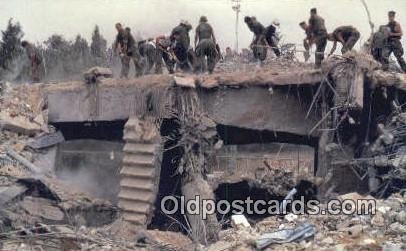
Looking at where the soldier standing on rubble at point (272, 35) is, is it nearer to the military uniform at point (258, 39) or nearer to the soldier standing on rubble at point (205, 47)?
the military uniform at point (258, 39)

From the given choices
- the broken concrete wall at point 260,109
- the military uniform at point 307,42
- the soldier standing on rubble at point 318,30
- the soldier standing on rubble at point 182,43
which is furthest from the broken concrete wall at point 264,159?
the broken concrete wall at point 260,109

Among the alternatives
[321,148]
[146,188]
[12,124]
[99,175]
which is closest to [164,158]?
[146,188]

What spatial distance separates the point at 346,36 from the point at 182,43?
317 cm

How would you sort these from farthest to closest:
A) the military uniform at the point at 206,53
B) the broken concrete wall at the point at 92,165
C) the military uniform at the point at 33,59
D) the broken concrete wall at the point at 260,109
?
the military uniform at the point at 33,59, the broken concrete wall at the point at 92,165, the military uniform at the point at 206,53, the broken concrete wall at the point at 260,109

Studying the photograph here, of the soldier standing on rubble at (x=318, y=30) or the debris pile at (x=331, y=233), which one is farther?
the soldier standing on rubble at (x=318, y=30)

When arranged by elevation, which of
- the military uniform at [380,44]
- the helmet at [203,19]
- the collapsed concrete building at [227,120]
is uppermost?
the helmet at [203,19]

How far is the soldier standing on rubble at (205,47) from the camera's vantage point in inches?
464

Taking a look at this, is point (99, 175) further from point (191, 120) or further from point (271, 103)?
point (271, 103)

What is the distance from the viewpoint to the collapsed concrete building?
30.8ft

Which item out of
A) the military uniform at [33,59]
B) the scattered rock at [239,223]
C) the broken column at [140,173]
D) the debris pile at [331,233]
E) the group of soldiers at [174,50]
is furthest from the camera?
the military uniform at [33,59]

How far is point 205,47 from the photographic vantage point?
465 inches

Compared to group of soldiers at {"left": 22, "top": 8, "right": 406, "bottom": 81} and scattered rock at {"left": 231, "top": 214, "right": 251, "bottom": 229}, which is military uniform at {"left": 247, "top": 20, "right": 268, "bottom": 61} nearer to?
group of soldiers at {"left": 22, "top": 8, "right": 406, "bottom": 81}

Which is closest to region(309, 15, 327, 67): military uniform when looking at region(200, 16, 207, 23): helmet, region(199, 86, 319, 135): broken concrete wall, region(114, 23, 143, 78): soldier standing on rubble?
region(200, 16, 207, 23): helmet

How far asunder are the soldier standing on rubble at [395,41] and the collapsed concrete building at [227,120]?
160 cm
